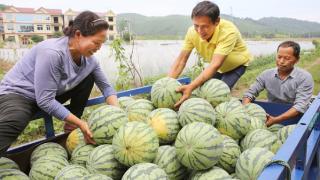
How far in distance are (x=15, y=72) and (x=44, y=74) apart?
0.48 metres

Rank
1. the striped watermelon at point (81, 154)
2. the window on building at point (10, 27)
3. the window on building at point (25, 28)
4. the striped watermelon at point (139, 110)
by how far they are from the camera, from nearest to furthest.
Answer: the striped watermelon at point (81, 154), the striped watermelon at point (139, 110), the window on building at point (10, 27), the window on building at point (25, 28)

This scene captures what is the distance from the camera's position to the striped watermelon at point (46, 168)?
2.47 meters

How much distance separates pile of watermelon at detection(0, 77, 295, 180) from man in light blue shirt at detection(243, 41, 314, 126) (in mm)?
946

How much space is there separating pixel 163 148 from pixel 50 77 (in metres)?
1.15

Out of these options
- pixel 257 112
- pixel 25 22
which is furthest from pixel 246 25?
pixel 257 112

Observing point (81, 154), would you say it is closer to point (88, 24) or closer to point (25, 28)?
point (88, 24)

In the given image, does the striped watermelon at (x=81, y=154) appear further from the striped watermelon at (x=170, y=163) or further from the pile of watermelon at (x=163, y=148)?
the striped watermelon at (x=170, y=163)

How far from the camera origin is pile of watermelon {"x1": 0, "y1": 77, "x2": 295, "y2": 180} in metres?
2.32

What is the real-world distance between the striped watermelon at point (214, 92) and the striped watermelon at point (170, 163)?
2.84 ft

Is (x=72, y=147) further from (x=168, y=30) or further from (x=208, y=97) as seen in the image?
(x=168, y=30)

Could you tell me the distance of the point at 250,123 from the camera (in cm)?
302

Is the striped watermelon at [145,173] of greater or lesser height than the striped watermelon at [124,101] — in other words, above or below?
below

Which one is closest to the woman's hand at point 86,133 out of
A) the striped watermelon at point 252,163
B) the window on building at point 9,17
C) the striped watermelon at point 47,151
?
the striped watermelon at point 47,151

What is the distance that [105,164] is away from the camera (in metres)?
2.41
